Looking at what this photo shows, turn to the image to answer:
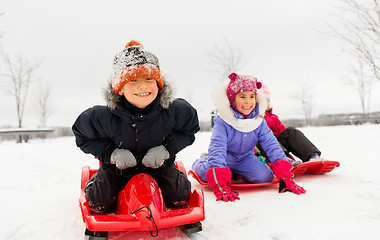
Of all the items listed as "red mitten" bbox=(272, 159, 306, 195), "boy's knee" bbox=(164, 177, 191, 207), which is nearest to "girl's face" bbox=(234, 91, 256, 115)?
"red mitten" bbox=(272, 159, 306, 195)

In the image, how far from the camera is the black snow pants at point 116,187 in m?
1.86

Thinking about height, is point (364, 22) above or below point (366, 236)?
above

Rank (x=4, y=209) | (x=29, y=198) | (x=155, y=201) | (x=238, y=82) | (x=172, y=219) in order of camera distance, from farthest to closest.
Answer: (x=238, y=82) → (x=29, y=198) → (x=4, y=209) → (x=155, y=201) → (x=172, y=219)

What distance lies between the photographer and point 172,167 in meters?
2.09

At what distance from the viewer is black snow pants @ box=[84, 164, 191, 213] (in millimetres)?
1863

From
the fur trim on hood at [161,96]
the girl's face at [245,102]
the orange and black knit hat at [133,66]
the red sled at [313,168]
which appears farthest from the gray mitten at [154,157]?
the girl's face at [245,102]

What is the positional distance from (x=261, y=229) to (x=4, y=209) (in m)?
2.09

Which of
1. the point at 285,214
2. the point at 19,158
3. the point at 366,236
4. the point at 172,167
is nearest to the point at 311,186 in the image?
the point at 285,214

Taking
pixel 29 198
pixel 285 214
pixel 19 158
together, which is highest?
pixel 285 214

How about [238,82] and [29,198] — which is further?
[238,82]

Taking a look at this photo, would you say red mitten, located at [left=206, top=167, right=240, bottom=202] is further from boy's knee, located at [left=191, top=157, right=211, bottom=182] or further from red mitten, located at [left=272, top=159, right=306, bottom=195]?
red mitten, located at [left=272, top=159, right=306, bottom=195]

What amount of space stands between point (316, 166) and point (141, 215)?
7.70 feet

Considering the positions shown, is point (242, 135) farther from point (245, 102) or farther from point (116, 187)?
point (116, 187)

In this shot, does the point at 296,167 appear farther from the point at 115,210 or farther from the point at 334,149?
the point at 334,149
